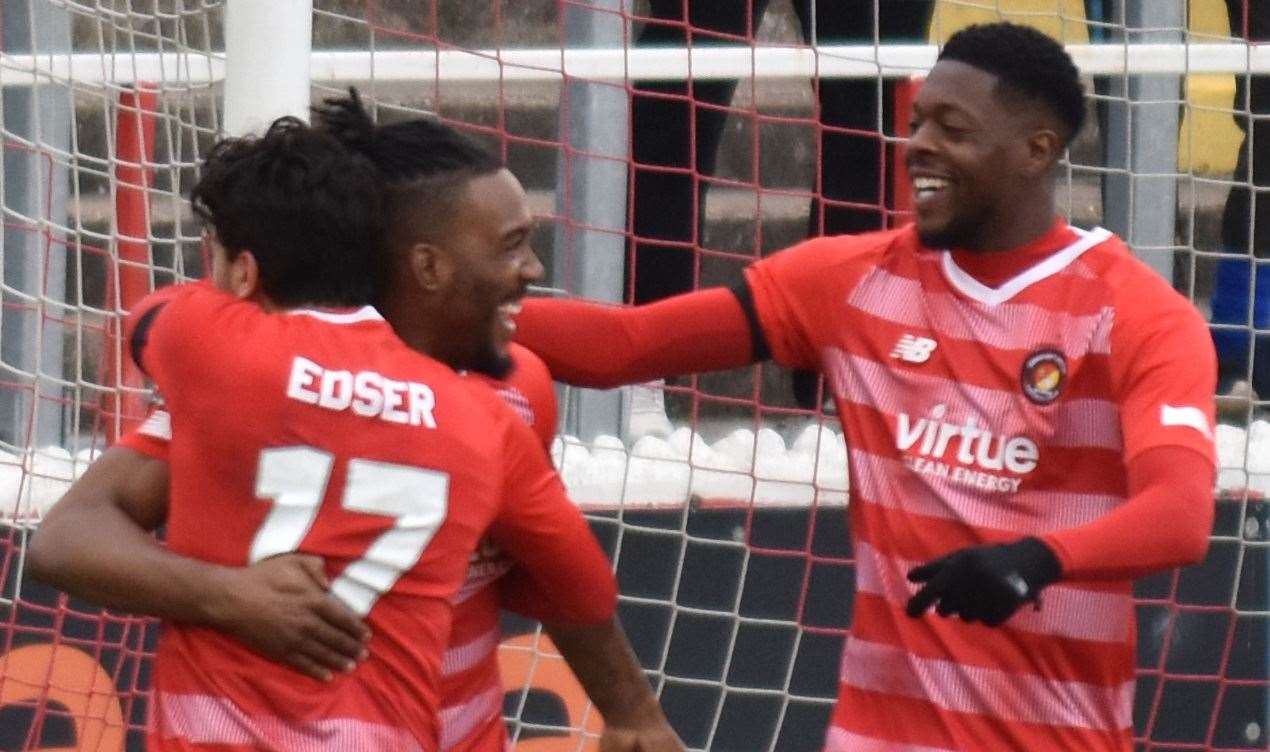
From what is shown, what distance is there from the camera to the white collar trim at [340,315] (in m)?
2.28

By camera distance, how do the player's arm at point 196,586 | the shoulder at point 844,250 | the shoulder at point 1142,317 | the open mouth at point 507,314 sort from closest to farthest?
the player's arm at point 196,586, the open mouth at point 507,314, the shoulder at point 1142,317, the shoulder at point 844,250

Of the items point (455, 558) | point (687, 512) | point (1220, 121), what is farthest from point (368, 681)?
point (1220, 121)

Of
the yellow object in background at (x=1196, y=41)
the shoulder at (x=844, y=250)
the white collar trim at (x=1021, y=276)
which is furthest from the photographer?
the yellow object in background at (x=1196, y=41)

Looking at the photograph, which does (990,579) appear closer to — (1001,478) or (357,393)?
(1001,478)

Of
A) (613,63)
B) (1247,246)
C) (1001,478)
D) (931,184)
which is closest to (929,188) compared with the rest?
(931,184)

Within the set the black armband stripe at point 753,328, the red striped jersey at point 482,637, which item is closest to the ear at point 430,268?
the red striped jersey at point 482,637

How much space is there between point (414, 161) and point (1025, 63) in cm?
80

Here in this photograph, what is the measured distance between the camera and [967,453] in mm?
2676

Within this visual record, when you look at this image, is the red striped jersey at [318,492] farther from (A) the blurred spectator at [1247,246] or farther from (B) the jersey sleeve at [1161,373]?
(A) the blurred spectator at [1247,246]

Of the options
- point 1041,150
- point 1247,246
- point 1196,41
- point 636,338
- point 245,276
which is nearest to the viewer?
→ point 245,276

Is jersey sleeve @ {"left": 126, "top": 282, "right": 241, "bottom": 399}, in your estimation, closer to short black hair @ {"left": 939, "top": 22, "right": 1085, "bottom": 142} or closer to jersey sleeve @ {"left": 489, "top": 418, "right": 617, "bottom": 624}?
jersey sleeve @ {"left": 489, "top": 418, "right": 617, "bottom": 624}

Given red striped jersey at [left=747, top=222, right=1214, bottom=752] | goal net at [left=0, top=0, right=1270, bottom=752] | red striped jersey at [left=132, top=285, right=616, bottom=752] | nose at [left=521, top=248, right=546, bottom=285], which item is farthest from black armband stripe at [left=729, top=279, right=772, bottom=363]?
goal net at [left=0, top=0, right=1270, bottom=752]

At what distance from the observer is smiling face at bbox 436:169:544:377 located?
2.38 m

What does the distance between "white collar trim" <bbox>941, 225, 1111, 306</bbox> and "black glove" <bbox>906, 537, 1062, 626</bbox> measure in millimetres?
417
